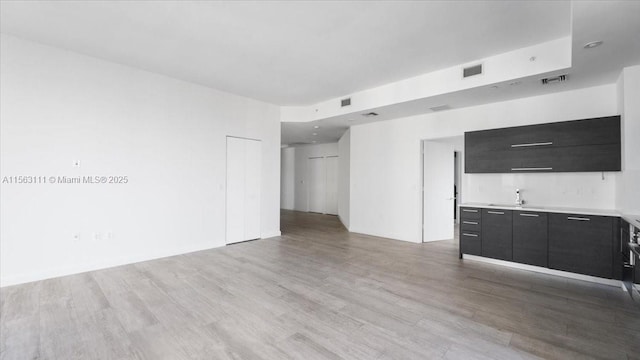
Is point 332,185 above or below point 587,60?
below

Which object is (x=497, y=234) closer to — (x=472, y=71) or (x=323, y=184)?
(x=472, y=71)

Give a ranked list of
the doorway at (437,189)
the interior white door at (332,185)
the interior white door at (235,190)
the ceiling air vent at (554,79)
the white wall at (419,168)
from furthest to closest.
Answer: the interior white door at (332,185), the doorway at (437,189), the interior white door at (235,190), the white wall at (419,168), the ceiling air vent at (554,79)

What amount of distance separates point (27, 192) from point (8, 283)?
3.72 ft

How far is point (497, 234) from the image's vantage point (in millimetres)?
4309

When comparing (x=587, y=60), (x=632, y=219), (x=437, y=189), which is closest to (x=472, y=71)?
(x=587, y=60)

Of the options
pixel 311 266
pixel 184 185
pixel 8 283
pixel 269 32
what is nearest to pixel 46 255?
pixel 8 283

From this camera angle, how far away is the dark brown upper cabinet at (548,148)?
144 inches

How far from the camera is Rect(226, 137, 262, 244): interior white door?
5.66 m

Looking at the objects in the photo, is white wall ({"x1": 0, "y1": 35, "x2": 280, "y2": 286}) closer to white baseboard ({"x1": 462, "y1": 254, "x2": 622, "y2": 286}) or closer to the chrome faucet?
white baseboard ({"x1": 462, "y1": 254, "x2": 622, "y2": 286})

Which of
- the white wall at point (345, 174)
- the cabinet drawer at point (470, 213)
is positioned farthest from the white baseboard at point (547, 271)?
the white wall at point (345, 174)

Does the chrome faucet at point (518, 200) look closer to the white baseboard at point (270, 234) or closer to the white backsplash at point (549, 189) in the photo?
the white backsplash at point (549, 189)

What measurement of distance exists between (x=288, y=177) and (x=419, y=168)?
712 cm

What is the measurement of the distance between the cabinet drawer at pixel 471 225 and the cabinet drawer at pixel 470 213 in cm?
5

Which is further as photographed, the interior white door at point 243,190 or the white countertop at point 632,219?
the interior white door at point 243,190
